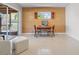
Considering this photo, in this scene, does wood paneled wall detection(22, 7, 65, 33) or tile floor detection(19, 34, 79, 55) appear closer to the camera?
tile floor detection(19, 34, 79, 55)

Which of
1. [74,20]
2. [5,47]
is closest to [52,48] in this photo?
[5,47]

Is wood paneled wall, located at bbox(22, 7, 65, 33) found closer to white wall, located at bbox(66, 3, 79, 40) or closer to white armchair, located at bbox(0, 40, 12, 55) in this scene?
white wall, located at bbox(66, 3, 79, 40)

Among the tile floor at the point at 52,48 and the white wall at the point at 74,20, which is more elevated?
the white wall at the point at 74,20

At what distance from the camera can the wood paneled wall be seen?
1251 centimetres

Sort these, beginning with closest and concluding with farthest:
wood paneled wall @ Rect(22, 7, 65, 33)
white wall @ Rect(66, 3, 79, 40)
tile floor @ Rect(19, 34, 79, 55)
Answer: tile floor @ Rect(19, 34, 79, 55)
white wall @ Rect(66, 3, 79, 40)
wood paneled wall @ Rect(22, 7, 65, 33)

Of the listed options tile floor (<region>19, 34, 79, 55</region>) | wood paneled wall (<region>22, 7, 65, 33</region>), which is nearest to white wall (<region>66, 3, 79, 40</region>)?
tile floor (<region>19, 34, 79, 55</region>)

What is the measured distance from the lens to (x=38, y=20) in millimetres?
12523

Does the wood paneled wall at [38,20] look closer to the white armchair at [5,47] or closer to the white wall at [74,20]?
the white wall at [74,20]

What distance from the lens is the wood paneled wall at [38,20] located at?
1251 cm

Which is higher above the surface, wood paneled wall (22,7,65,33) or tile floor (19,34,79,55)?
wood paneled wall (22,7,65,33)

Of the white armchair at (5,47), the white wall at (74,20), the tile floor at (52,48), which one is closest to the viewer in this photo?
the white armchair at (5,47)

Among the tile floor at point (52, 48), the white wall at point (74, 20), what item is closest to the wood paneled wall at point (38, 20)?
the white wall at point (74, 20)

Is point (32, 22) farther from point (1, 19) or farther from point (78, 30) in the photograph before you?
point (78, 30)
